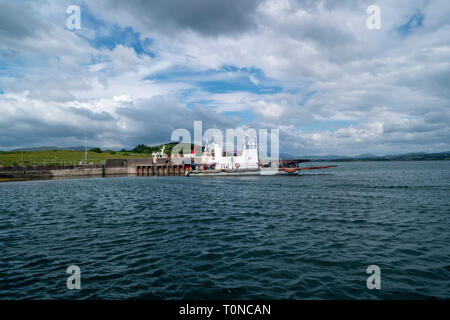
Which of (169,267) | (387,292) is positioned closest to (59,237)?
(169,267)

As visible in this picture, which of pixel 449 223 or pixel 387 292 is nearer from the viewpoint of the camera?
pixel 387 292

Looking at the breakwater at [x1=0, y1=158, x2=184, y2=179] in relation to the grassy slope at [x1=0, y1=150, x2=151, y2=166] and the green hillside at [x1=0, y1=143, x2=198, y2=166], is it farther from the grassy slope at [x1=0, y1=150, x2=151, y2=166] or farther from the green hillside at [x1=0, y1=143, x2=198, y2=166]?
the grassy slope at [x1=0, y1=150, x2=151, y2=166]

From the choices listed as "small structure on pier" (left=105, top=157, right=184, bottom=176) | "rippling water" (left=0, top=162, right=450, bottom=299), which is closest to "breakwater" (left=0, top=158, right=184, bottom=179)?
"small structure on pier" (left=105, top=157, right=184, bottom=176)

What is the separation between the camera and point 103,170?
75562 mm

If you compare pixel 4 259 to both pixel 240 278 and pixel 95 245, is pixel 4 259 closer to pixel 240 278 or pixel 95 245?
pixel 95 245

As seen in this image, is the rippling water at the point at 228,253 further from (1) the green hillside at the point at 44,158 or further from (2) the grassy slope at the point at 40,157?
(2) the grassy slope at the point at 40,157

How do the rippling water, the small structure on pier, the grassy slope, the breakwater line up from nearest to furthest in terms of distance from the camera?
the rippling water, the breakwater, the small structure on pier, the grassy slope

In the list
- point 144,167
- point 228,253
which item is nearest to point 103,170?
point 144,167

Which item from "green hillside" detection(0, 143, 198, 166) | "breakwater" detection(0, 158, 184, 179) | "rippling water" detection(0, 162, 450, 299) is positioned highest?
→ "green hillside" detection(0, 143, 198, 166)

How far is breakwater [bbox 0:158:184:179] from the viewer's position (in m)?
64.4

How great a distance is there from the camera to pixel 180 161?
90188mm

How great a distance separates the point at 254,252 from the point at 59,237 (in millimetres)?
11652

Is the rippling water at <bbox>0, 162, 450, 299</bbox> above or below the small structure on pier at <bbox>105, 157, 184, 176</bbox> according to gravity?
below

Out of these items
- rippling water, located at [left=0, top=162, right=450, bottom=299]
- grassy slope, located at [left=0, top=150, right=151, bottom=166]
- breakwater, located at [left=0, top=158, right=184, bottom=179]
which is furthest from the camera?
grassy slope, located at [left=0, top=150, right=151, bottom=166]
